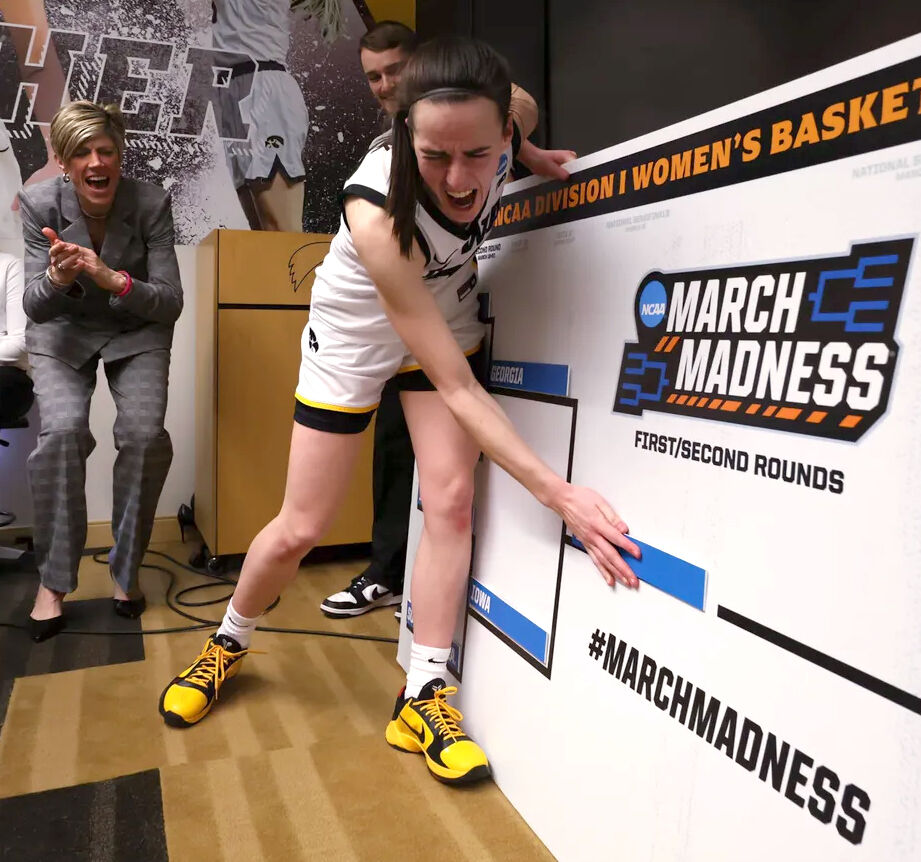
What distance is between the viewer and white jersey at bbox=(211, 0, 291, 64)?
2506mm

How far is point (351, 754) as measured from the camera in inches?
50.5

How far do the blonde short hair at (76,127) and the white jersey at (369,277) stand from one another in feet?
2.86

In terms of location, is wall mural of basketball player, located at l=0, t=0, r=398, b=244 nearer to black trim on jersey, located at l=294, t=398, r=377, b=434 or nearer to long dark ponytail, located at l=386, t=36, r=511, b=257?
black trim on jersey, located at l=294, t=398, r=377, b=434

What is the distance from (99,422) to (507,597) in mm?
1797

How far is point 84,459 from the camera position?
1.83m

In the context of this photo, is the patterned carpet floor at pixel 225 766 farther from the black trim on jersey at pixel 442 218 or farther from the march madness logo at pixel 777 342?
the black trim on jersey at pixel 442 218

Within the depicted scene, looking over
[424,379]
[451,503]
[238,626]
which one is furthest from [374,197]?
[238,626]

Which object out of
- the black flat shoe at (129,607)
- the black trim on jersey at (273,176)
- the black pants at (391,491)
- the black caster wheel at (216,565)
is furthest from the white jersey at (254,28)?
the black flat shoe at (129,607)

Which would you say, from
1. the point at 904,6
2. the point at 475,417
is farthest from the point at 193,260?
the point at 904,6

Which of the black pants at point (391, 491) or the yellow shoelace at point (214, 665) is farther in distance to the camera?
the black pants at point (391, 491)

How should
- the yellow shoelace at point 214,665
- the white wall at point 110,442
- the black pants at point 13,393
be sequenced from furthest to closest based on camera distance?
the white wall at point 110,442 → the black pants at point 13,393 → the yellow shoelace at point 214,665

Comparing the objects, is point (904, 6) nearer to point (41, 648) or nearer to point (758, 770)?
point (758, 770)

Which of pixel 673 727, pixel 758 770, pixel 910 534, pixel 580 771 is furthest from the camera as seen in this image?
pixel 580 771

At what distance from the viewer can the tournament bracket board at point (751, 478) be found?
63cm
